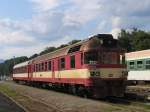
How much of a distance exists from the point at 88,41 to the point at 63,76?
598 centimetres

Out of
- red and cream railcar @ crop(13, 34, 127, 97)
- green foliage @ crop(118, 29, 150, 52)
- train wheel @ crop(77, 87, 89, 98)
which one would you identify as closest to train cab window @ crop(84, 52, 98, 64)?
red and cream railcar @ crop(13, 34, 127, 97)

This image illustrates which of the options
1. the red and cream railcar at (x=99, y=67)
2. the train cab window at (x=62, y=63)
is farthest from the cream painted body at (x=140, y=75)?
the red and cream railcar at (x=99, y=67)

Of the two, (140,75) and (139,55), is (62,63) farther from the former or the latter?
(140,75)

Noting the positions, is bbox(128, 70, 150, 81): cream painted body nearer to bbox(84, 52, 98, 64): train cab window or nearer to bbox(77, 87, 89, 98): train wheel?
bbox(77, 87, 89, 98): train wheel

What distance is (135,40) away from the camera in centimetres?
9438

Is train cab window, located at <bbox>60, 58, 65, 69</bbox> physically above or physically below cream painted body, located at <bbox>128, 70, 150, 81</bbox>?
above

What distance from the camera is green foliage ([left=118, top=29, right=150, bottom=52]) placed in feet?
291

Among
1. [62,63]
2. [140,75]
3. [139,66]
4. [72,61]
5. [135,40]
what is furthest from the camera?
[135,40]

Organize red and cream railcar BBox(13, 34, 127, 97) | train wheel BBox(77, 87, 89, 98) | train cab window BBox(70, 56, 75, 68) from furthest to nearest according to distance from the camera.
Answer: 1. train cab window BBox(70, 56, 75, 68)
2. train wheel BBox(77, 87, 89, 98)
3. red and cream railcar BBox(13, 34, 127, 97)

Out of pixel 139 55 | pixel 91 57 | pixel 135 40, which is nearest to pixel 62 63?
pixel 91 57

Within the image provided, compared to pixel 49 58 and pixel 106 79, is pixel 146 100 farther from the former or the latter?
pixel 49 58

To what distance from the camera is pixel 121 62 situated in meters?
23.5

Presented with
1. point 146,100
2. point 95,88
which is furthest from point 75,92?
point 146,100

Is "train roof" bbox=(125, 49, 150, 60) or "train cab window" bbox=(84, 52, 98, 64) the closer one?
"train cab window" bbox=(84, 52, 98, 64)
